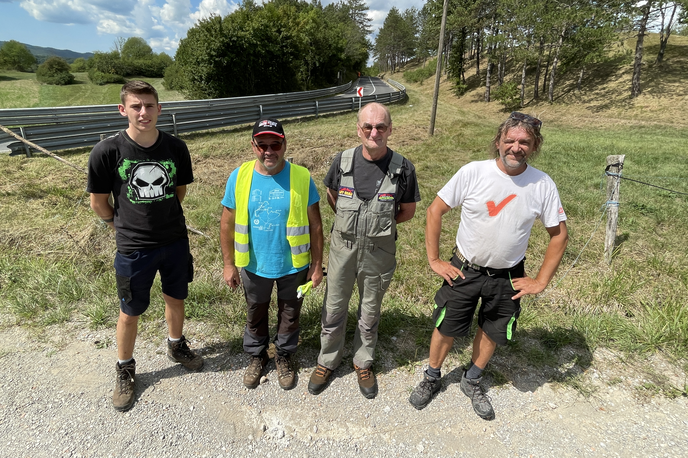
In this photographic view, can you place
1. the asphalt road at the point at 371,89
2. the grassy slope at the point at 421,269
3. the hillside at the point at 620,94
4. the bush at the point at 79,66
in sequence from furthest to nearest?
1. the bush at the point at 79,66
2. the asphalt road at the point at 371,89
3. the hillside at the point at 620,94
4. the grassy slope at the point at 421,269

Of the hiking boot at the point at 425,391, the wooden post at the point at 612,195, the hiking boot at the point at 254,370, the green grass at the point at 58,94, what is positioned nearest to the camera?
the hiking boot at the point at 425,391

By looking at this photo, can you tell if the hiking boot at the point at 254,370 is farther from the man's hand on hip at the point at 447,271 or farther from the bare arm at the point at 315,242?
the man's hand on hip at the point at 447,271

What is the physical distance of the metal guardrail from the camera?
9.53 m

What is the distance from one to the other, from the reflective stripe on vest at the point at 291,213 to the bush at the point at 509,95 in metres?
26.7

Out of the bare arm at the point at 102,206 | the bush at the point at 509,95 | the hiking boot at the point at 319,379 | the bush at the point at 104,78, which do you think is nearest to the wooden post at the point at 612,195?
the hiking boot at the point at 319,379

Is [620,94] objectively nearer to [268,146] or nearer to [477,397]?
[477,397]

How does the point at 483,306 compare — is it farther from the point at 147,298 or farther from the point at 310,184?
the point at 147,298

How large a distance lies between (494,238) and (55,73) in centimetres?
5764

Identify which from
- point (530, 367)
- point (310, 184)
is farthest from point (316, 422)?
point (530, 367)

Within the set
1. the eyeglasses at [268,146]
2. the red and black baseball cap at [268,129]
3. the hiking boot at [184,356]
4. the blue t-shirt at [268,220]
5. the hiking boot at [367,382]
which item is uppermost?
the red and black baseball cap at [268,129]

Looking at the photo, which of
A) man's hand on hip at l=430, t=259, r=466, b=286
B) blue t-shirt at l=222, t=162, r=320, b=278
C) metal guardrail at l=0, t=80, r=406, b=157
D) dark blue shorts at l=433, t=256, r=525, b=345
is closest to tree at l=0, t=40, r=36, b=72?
metal guardrail at l=0, t=80, r=406, b=157

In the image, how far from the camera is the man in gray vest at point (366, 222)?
229 centimetres

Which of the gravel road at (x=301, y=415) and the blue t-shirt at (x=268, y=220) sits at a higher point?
the blue t-shirt at (x=268, y=220)

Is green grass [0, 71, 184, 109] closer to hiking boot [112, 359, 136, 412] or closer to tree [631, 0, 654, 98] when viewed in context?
hiking boot [112, 359, 136, 412]
